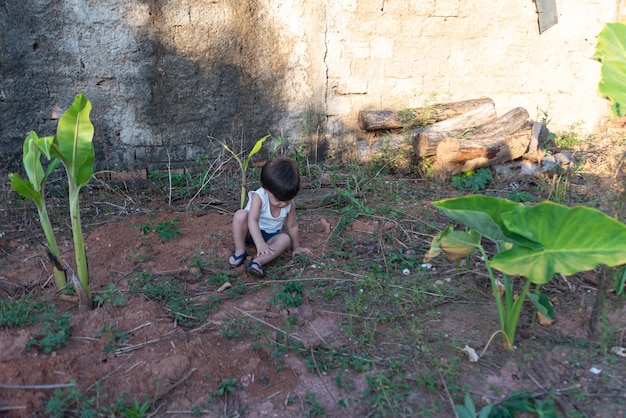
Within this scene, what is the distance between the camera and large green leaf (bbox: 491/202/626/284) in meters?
2.06

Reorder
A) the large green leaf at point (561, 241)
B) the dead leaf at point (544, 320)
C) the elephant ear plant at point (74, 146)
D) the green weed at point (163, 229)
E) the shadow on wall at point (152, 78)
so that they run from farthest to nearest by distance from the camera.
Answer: the shadow on wall at point (152, 78), the green weed at point (163, 229), the dead leaf at point (544, 320), the elephant ear plant at point (74, 146), the large green leaf at point (561, 241)

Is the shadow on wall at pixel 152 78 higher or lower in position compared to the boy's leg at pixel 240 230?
higher

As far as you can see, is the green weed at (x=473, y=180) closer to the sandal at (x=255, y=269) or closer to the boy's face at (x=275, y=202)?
the boy's face at (x=275, y=202)

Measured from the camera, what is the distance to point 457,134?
495 centimetres

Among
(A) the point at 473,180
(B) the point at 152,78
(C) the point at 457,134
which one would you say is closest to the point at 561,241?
(A) the point at 473,180

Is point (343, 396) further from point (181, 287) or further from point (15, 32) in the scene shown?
point (15, 32)

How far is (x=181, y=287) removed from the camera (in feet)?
→ 10.6

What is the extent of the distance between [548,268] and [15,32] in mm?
4182

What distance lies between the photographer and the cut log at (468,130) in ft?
16.1

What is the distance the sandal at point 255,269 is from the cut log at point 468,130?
230 centimetres

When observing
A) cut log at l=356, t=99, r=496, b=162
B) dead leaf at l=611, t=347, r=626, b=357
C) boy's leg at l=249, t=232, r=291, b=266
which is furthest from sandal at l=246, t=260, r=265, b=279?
cut log at l=356, t=99, r=496, b=162

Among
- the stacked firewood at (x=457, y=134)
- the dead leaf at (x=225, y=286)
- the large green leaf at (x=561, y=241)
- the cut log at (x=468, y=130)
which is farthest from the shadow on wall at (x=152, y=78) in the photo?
the large green leaf at (x=561, y=241)

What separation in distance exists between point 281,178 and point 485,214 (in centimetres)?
143

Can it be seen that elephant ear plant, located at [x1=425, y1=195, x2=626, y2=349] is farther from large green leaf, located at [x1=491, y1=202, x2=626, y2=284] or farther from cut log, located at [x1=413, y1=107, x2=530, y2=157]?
cut log, located at [x1=413, y1=107, x2=530, y2=157]
